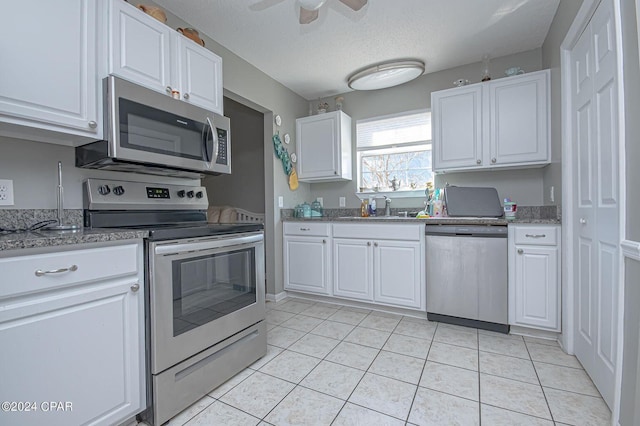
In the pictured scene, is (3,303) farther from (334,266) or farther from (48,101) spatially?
Answer: (334,266)

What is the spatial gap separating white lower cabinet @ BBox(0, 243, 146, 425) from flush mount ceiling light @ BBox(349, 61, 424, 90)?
267cm

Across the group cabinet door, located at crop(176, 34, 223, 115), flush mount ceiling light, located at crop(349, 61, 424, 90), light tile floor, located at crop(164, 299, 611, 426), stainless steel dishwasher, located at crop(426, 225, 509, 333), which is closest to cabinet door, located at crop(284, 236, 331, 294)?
light tile floor, located at crop(164, 299, 611, 426)

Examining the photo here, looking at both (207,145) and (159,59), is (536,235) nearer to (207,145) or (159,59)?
(207,145)

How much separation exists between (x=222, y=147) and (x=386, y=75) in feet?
6.21

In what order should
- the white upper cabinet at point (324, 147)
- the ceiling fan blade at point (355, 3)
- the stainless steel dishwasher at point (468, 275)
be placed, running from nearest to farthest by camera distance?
the ceiling fan blade at point (355, 3) < the stainless steel dishwasher at point (468, 275) < the white upper cabinet at point (324, 147)

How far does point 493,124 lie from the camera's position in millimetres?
2650

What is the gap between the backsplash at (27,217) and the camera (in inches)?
54.7

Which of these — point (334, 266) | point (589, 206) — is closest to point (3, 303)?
point (334, 266)

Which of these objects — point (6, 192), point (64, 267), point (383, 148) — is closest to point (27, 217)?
point (6, 192)

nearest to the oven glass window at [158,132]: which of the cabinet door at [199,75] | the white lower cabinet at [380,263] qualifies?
the cabinet door at [199,75]

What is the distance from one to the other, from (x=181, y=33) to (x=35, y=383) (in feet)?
6.75

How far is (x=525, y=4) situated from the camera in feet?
7.07

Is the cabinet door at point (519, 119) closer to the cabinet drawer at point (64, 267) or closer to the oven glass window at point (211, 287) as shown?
the oven glass window at point (211, 287)

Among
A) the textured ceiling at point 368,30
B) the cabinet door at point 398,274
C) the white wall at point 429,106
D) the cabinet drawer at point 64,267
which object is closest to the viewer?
the cabinet drawer at point 64,267
